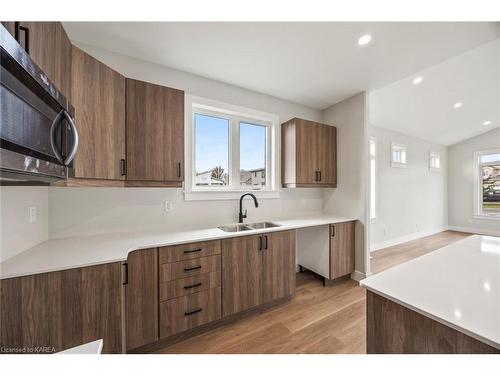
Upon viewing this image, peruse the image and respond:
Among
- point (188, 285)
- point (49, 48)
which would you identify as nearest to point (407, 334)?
point (188, 285)

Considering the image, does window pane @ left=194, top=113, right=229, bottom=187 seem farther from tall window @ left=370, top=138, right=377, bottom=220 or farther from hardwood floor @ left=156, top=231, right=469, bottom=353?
tall window @ left=370, top=138, right=377, bottom=220

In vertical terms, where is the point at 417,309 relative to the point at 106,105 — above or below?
below

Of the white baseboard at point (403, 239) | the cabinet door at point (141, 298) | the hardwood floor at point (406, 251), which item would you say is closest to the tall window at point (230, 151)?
the cabinet door at point (141, 298)

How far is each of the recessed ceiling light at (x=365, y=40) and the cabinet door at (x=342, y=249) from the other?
2.01 metres

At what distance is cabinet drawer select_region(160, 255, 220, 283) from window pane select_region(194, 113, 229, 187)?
100cm

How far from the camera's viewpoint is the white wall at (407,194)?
4.28m

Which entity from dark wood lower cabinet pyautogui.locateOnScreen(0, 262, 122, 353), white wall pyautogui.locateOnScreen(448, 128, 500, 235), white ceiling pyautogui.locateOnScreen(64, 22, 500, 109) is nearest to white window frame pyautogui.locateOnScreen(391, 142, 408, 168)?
white ceiling pyautogui.locateOnScreen(64, 22, 500, 109)

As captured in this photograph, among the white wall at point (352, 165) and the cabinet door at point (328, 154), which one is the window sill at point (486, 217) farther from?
the cabinet door at point (328, 154)

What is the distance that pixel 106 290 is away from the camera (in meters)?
1.29

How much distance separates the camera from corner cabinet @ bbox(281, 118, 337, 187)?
107 inches
